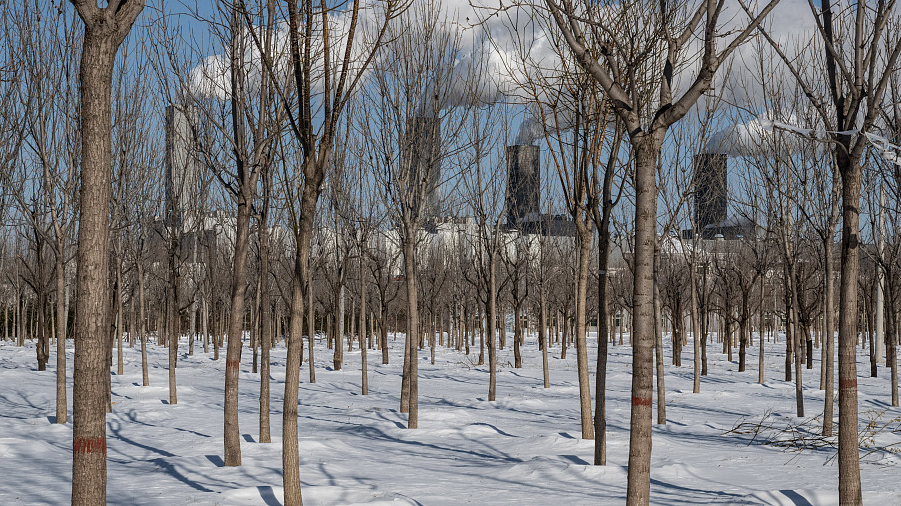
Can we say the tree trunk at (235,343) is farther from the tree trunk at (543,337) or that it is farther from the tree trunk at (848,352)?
the tree trunk at (543,337)

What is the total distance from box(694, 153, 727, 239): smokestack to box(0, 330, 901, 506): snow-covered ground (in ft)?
14.7

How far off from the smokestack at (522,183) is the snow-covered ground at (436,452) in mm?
5488

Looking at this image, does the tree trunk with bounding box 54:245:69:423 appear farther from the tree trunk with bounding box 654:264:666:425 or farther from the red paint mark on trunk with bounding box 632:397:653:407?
the red paint mark on trunk with bounding box 632:397:653:407

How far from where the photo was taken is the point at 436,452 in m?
10.4

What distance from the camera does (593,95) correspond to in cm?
841

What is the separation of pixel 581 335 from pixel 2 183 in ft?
33.0

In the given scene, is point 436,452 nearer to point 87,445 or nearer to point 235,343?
point 235,343

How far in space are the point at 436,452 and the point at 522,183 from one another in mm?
12129

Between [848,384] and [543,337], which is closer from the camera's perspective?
[848,384]

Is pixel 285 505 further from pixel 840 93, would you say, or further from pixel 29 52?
pixel 29 52

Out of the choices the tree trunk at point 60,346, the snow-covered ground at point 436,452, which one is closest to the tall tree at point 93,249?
the snow-covered ground at point 436,452

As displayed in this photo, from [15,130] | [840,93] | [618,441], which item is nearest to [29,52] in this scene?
[15,130]

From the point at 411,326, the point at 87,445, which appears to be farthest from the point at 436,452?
the point at 87,445

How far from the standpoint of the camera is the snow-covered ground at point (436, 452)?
725cm
